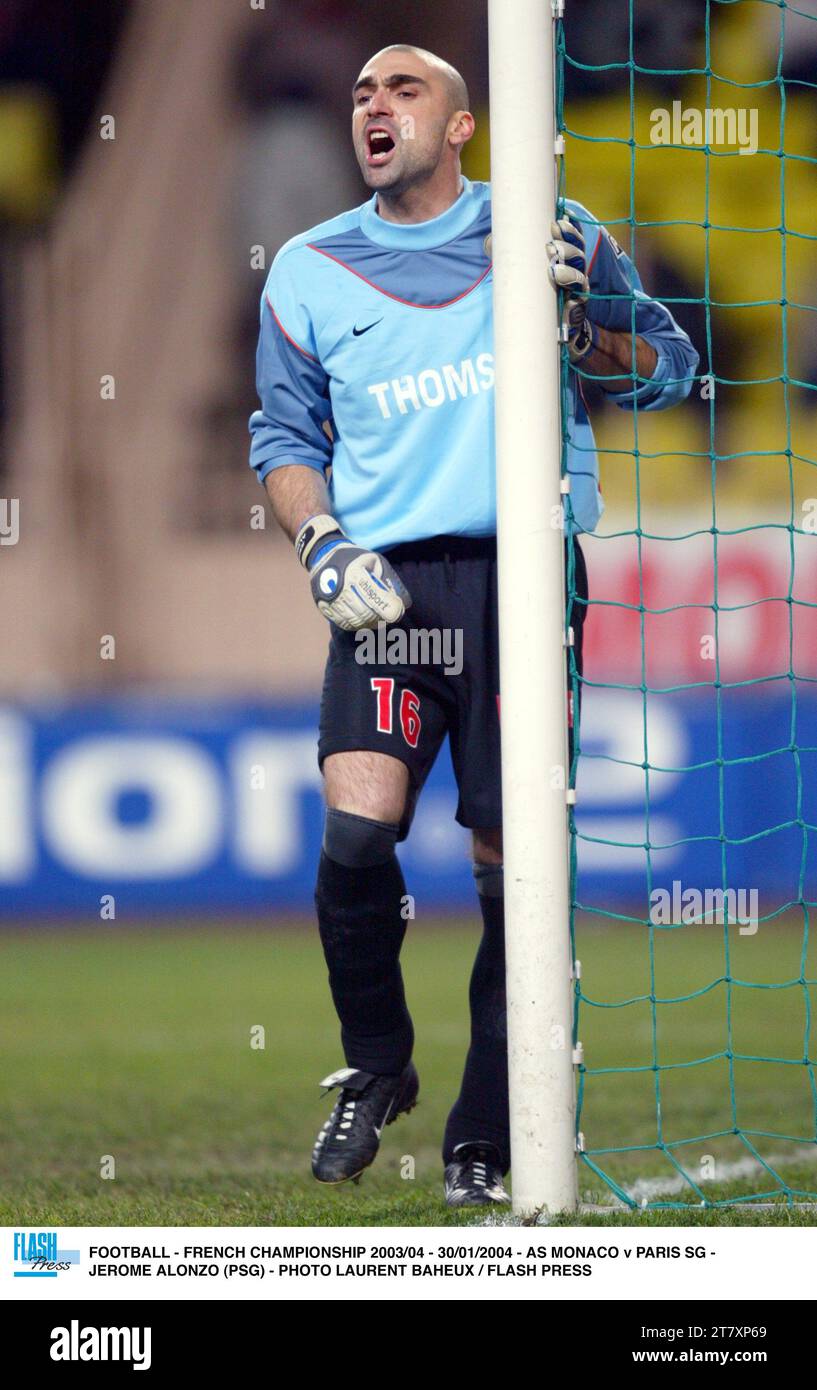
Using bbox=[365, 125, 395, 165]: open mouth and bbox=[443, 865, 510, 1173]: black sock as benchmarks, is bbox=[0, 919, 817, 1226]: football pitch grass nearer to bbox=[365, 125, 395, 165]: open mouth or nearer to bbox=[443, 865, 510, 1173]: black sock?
bbox=[443, 865, 510, 1173]: black sock

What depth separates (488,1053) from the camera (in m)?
3.32

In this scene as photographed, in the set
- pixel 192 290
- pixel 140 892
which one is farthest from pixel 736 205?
pixel 140 892

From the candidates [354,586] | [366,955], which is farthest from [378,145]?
[366,955]

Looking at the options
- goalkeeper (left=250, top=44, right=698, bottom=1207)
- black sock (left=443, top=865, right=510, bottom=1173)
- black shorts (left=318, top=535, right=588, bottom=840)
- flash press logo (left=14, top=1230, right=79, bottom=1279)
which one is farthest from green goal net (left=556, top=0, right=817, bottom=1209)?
flash press logo (left=14, top=1230, right=79, bottom=1279)

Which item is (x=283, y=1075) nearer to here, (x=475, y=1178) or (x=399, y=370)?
(x=475, y=1178)

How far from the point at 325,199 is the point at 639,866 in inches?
248

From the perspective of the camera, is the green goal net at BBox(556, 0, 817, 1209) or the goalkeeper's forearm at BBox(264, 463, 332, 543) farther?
the green goal net at BBox(556, 0, 817, 1209)

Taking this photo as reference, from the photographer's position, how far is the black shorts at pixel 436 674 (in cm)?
325

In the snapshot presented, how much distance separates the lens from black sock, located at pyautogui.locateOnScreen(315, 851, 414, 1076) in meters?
3.26

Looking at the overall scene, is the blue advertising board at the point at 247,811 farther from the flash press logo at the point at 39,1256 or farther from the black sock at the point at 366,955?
the flash press logo at the point at 39,1256

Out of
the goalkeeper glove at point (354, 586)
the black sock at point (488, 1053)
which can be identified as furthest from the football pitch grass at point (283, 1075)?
the goalkeeper glove at point (354, 586)

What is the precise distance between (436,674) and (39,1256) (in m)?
1.19
